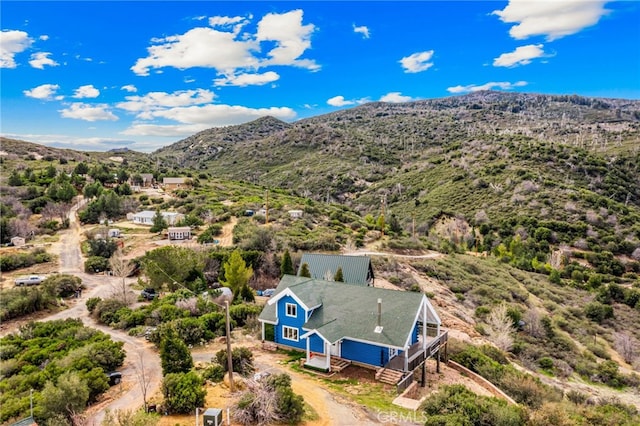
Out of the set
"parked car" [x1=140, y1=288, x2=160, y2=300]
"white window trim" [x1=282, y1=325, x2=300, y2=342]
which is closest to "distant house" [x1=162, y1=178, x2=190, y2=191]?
"parked car" [x1=140, y1=288, x2=160, y2=300]

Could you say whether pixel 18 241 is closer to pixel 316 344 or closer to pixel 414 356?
pixel 316 344

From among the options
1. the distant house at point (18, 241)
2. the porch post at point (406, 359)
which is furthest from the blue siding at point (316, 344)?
the distant house at point (18, 241)

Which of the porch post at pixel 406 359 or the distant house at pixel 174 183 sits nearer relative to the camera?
the porch post at pixel 406 359

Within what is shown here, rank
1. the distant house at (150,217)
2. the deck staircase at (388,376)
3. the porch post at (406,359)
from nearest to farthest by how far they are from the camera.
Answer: the deck staircase at (388,376) → the porch post at (406,359) → the distant house at (150,217)

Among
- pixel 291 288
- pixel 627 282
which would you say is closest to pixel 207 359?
pixel 291 288

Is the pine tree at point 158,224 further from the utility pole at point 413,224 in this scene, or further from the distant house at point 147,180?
the utility pole at point 413,224

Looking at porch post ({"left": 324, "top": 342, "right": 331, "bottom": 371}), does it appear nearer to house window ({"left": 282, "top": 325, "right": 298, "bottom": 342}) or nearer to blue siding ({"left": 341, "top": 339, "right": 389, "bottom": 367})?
blue siding ({"left": 341, "top": 339, "right": 389, "bottom": 367})
